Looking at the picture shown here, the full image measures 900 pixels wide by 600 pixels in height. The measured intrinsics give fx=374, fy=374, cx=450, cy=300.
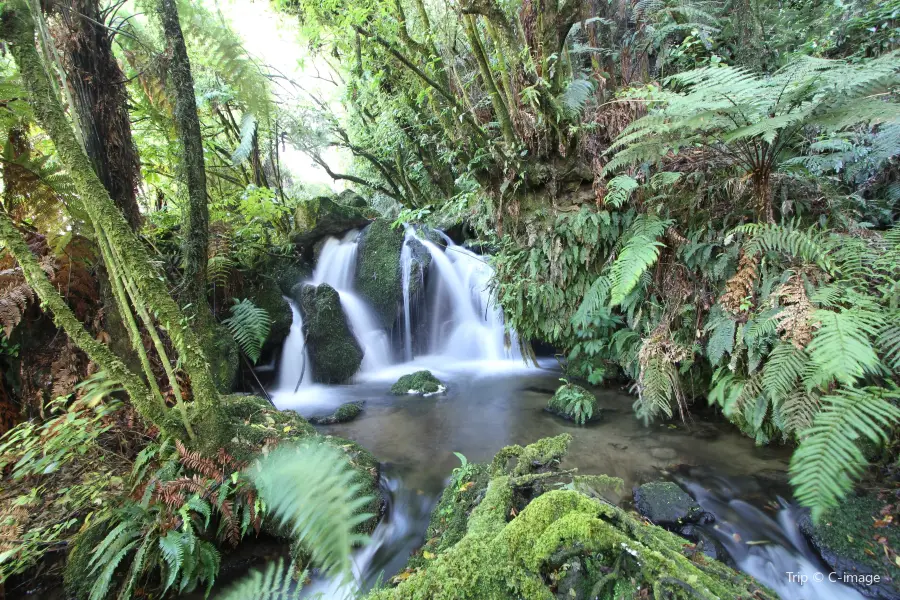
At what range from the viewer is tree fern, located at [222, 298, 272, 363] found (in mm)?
4676

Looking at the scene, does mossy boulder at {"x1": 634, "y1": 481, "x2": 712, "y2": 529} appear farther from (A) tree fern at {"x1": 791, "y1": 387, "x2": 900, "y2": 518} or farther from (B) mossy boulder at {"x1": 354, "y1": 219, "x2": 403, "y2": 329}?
(B) mossy boulder at {"x1": 354, "y1": 219, "x2": 403, "y2": 329}

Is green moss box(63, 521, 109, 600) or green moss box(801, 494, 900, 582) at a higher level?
green moss box(63, 521, 109, 600)

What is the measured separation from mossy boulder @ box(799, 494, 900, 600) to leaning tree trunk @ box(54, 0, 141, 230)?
538 cm

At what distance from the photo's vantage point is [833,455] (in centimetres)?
159

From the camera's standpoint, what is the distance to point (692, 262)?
3445 millimetres

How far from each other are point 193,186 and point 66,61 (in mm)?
1172

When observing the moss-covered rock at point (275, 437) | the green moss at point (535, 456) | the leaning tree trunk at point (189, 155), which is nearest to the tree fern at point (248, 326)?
the moss-covered rock at point (275, 437)

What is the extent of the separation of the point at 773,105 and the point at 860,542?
114 inches

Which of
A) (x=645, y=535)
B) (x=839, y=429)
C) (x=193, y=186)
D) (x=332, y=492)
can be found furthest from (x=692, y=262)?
(x=193, y=186)

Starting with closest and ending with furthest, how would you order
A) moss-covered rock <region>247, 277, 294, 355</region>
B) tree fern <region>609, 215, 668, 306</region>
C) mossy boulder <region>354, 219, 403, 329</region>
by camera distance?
tree fern <region>609, 215, 668, 306</region>
moss-covered rock <region>247, 277, 294, 355</region>
mossy boulder <region>354, 219, 403, 329</region>

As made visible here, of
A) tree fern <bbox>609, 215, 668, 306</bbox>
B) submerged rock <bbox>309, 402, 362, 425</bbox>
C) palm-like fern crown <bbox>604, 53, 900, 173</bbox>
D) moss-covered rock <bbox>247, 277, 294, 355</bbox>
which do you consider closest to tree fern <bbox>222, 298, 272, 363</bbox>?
moss-covered rock <bbox>247, 277, 294, 355</bbox>

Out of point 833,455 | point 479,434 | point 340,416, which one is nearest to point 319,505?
point 833,455

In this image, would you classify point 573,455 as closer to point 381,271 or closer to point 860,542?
point 860,542

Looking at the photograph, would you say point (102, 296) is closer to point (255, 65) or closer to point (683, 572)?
point (255, 65)
